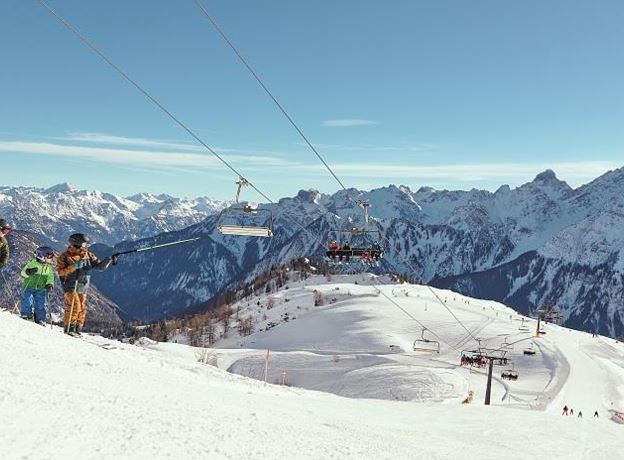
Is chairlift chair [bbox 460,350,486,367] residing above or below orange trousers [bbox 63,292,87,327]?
below

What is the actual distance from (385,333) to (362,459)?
120 metres

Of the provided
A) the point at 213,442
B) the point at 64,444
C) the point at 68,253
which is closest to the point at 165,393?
the point at 213,442

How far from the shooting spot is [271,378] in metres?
95.5

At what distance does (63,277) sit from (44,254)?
41.9 inches

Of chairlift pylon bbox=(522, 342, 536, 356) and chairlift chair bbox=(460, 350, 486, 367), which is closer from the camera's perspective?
chairlift chair bbox=(460, 350, 486, 367)

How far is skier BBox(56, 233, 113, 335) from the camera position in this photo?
18266 millimetres

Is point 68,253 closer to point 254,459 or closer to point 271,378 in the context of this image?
point 254,459

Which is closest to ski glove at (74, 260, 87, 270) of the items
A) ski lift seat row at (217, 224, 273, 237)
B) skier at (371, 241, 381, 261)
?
ski lift seat row at (217, 224, 273, 237)

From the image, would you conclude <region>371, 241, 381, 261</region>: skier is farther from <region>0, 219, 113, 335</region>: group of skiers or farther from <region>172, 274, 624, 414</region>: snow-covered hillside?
<region>0, 219, 113, 335</region>: group of skiers

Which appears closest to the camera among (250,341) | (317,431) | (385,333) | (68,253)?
(317,431)

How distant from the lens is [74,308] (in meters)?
18.9

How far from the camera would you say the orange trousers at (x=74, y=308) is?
1872 cm

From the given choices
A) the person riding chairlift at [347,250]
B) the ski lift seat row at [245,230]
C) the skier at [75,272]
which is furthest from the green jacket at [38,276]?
the person riding chairlift at [347,250]

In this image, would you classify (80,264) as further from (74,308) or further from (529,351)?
(529,351)
